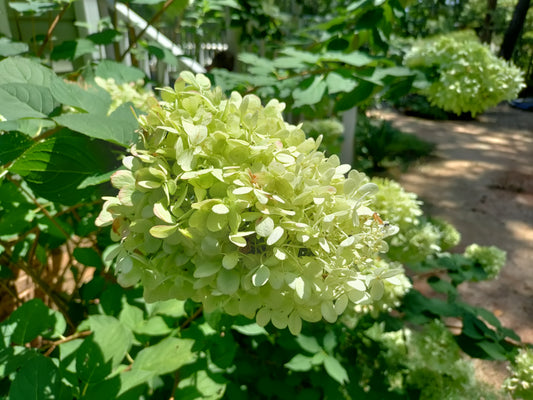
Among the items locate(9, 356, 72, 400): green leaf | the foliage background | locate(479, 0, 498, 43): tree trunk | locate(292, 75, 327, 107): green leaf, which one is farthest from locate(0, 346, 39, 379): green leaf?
locate(479, 0, 498, 43): tree trunk

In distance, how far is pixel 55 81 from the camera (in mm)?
713

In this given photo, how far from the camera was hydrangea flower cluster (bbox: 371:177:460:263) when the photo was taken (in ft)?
4.30

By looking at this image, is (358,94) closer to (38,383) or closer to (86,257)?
(86,257)

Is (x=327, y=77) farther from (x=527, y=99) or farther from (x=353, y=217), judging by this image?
(x=527, y=99)

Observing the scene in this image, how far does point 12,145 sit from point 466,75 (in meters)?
1.55

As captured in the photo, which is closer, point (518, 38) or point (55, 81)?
point (55, 81)

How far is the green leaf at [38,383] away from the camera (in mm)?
650

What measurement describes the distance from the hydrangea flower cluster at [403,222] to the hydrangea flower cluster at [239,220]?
746 millimetres

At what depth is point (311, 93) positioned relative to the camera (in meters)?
1.29

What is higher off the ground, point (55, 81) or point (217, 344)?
point (55, 81)

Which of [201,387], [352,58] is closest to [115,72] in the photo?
[352,58]

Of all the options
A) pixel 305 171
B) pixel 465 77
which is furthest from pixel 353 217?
pixel 465 77

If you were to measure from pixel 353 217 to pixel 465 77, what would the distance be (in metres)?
1.28

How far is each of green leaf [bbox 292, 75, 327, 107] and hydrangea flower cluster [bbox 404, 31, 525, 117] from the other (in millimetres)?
476
